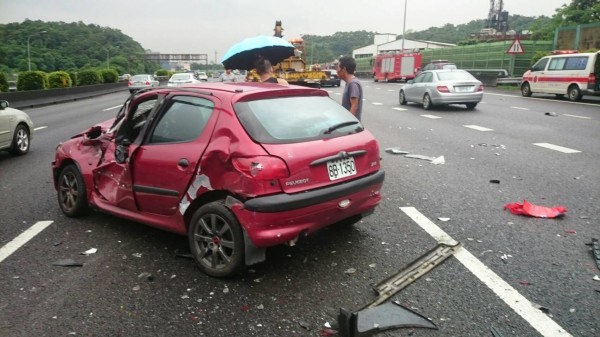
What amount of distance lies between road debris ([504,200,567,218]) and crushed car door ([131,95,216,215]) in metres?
3.55

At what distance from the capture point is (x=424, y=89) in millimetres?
17625

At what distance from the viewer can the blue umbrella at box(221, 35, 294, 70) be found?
8.35 meters

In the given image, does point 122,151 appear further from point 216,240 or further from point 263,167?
point 263,167

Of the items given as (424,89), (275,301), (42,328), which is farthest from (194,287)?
(424,89)

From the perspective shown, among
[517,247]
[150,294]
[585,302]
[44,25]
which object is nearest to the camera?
[585,302]

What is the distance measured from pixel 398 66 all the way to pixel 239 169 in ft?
142

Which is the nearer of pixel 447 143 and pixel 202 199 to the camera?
pixel 202 199

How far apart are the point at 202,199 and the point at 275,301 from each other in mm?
1037

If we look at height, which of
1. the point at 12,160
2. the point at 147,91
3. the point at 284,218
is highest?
the point at 147,91

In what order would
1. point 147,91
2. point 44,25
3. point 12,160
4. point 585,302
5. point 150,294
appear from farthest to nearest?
point 44,25 < point 12,160 < point 147,91 < point 150,294 < point 585,302

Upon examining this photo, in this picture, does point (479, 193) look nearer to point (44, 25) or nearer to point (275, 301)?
point (275, 301)

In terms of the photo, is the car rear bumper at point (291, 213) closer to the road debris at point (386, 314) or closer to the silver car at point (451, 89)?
the road debris at point (386, 314)

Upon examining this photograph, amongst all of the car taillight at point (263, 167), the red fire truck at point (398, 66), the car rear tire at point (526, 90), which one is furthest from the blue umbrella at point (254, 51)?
the red fire truck at point (398, 66)

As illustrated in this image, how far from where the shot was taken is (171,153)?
4.08 metres
